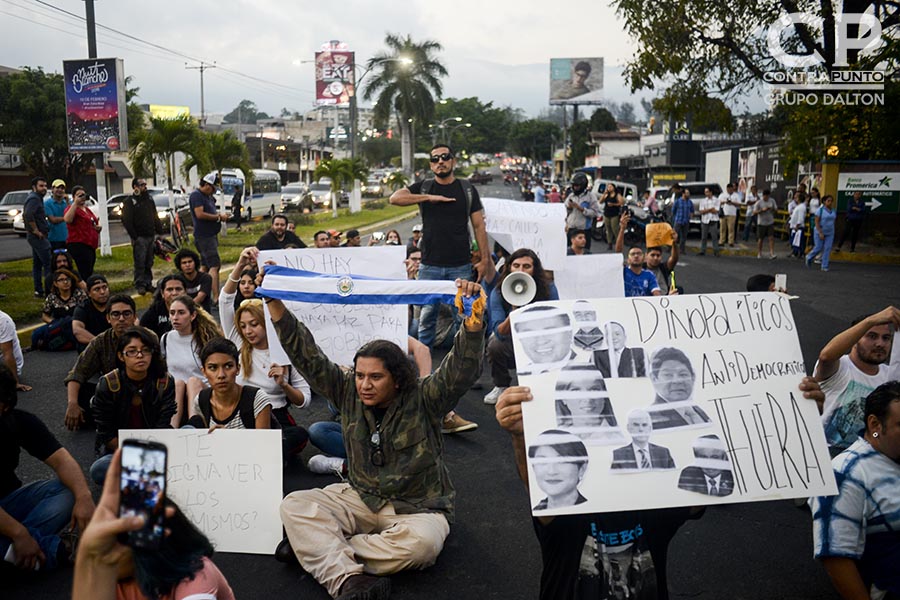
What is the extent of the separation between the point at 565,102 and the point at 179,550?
101302mm

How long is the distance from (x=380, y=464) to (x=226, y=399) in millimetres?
1214

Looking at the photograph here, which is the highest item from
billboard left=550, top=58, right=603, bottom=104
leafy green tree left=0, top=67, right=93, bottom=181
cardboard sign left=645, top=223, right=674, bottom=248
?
billboard left=550, top=58, right=603, bottom=104

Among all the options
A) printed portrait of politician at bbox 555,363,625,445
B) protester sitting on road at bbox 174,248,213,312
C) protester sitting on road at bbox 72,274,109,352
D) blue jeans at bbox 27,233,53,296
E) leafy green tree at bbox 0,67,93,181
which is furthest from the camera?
leafy green tree at bbox 0,67,93,181

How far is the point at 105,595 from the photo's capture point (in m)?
1.74

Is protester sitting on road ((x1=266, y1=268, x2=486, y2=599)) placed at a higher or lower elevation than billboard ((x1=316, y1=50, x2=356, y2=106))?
lower

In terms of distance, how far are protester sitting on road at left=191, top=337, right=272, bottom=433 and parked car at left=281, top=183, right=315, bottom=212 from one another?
112 ft

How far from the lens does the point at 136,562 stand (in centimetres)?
190

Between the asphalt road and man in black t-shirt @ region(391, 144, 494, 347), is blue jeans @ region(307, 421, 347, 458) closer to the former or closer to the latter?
the asphalt road

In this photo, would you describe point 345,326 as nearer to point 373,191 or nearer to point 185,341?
point 185,341

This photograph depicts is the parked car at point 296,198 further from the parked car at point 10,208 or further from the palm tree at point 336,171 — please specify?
the parked car at point 10,208

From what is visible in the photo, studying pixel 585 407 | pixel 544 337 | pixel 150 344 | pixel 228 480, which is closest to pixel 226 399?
pixel 228 480

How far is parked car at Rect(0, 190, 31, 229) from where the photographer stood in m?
26.7

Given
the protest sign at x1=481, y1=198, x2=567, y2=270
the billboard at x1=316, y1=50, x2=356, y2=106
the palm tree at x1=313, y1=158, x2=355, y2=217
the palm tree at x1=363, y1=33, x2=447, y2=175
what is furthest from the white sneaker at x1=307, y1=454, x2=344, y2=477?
the billboard at x1=316, y1=50, x2=356, y2=106

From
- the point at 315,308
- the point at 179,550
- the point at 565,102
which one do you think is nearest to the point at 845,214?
the point at 315,308
